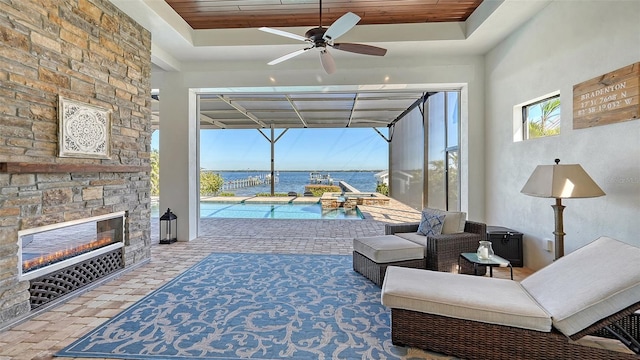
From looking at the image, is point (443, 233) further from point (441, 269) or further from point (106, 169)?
point (106, 169)

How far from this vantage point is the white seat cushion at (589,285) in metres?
1.69

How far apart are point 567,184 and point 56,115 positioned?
472cm

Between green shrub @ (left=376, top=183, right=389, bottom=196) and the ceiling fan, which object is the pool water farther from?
the ceiling fan

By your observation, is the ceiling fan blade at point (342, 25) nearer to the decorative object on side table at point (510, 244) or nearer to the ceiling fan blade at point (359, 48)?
the ceiling fan blade at point (359, 48)

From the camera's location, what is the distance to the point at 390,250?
3.27 meters

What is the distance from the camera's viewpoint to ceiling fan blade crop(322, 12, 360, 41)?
279cm

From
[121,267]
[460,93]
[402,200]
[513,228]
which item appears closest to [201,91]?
[121,267]

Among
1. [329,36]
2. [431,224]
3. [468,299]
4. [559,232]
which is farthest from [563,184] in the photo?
[329,36]

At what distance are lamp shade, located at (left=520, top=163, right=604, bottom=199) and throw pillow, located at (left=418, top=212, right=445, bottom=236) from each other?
1062 mm

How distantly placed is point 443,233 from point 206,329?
2712 millimetres

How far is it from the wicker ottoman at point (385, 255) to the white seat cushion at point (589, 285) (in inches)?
46.0

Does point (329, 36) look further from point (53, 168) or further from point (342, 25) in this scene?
point (53, 168)

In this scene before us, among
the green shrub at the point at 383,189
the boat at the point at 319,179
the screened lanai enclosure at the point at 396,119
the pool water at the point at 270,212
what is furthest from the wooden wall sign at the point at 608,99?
the boat at the point at 319,179

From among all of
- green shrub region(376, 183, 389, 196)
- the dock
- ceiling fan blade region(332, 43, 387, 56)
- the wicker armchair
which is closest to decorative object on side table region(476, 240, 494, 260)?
the wicker armchair
